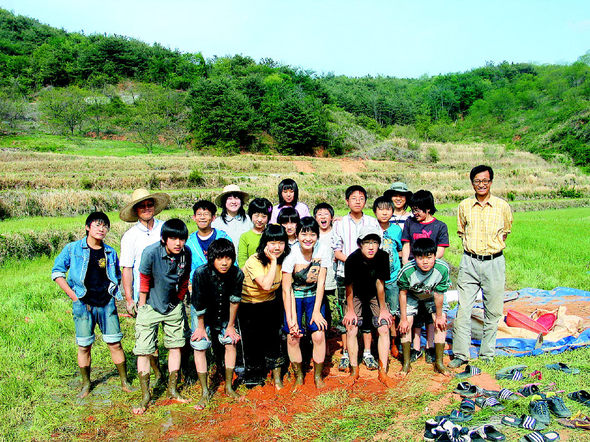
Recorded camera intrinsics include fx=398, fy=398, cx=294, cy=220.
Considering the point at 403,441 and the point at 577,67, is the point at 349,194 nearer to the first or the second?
the point at 403,441

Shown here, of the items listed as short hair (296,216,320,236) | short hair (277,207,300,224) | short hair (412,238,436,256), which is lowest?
short hair (412,238,436,256)

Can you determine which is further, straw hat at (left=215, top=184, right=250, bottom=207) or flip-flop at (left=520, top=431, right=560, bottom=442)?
straw hat at (left=215, top=184, right=250, bottom=207)

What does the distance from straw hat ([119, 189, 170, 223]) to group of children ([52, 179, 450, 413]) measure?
0.35m

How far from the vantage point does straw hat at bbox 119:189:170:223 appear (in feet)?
13.7

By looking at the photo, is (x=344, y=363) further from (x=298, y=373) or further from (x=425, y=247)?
(x=425, y=247)

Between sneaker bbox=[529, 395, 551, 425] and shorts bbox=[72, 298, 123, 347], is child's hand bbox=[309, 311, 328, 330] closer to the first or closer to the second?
sneaker bbox=[529, 395, 551, 425]

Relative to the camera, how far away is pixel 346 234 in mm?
4508

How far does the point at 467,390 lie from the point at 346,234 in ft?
6.29

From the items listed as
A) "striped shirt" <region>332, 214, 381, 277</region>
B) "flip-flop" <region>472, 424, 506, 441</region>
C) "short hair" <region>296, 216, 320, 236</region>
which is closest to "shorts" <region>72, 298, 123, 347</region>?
"short hair" <region>296, 216, 320, 236</region>

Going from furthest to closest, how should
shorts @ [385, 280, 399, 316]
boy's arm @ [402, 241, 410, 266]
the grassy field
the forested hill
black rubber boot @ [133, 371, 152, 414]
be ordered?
the forested hill, boy's arm @ [402, 241, 410, 266], shorts @ [385, 280, 399, 316], black rubber boot @ [133, 371, 152, 414], the grassy field

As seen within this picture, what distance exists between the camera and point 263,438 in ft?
10.3

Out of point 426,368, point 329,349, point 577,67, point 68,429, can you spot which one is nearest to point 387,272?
point 426,368

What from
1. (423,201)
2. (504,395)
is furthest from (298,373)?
(423,201)

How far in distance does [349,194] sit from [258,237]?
113cm
